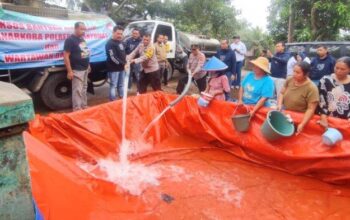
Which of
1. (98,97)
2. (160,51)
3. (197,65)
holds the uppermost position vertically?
(160,51)

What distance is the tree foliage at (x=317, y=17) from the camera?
40.8 feet

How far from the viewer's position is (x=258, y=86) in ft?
14.1

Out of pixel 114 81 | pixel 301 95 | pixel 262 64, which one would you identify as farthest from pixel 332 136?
pixel 114 81

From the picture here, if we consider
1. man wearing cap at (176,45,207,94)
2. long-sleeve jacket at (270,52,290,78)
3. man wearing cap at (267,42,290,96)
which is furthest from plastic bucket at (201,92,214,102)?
long-sleeve jacket at (270,52,290,78)

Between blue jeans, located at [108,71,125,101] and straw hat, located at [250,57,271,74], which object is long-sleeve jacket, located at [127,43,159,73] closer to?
blue jeans, located at [108,71,125,101]

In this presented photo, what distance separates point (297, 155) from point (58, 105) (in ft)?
15.7

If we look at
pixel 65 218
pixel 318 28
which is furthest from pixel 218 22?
pixel 65 218

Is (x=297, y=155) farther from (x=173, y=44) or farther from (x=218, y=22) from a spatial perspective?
(x=218, y=22)

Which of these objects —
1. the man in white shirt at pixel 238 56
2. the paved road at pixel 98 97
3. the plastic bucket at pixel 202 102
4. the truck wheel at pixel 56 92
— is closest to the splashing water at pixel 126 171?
the plastic bucket at pixel 202 102

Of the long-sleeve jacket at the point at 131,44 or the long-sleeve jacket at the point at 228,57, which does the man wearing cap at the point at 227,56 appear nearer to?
the long-sleeve jacket at the point at 228,57

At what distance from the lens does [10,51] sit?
18.1 ft

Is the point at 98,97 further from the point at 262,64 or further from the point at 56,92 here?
the point at 262,64

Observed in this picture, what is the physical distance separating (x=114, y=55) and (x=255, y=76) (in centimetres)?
316

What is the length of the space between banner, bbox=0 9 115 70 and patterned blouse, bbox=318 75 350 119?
467cm
